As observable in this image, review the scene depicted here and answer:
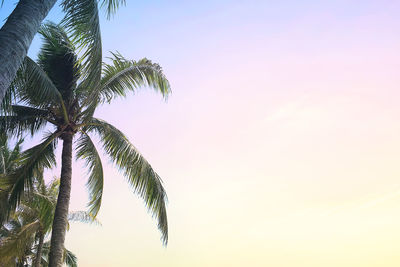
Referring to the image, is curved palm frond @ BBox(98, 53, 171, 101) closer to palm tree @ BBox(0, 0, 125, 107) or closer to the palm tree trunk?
the palm tree trunk

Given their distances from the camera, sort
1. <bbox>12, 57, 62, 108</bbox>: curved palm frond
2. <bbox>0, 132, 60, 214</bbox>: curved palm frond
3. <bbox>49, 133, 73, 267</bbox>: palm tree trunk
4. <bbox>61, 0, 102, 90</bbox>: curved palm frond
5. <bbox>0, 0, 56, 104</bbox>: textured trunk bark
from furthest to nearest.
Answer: <bbox>0, 132, 60, 214</bbox>: curved palm frond
<bbox>12, 57, 62, 108</bbox>: curved palm frond
<bbox>49, 133, 73, 267</bbox>: palm tree trunk
<bbox>61, 0, 102, 90</bbox>: curved palm frond
<bbox>0, 0, 56, 104</bbox>: textured trunk bark

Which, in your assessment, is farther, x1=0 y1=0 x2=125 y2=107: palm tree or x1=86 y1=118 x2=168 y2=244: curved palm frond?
x1=86 y1=118 x2=168 y2=244: curved palm frond

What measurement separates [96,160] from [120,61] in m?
3.33

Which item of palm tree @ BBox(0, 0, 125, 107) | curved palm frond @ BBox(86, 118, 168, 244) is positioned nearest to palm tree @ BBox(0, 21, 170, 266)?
curved palm frond @ BBox(86, 118, 168, 244)

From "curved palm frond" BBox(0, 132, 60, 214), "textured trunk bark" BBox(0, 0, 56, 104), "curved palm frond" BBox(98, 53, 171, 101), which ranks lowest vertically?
"textured trunk bark" BBox(0, 0, 56, 104)

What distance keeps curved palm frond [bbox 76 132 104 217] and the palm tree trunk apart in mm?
935

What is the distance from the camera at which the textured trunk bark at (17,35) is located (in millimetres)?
3725

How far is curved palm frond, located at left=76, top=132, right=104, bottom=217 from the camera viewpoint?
11195mm

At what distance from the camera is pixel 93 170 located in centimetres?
1152

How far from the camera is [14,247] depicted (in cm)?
1244

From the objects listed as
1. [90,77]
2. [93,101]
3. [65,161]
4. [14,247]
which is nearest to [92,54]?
[90,77]

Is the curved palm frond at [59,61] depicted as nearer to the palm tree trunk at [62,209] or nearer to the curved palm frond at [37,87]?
the curved palm frond at [37,87]

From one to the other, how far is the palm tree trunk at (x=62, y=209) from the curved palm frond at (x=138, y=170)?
1.12 meters

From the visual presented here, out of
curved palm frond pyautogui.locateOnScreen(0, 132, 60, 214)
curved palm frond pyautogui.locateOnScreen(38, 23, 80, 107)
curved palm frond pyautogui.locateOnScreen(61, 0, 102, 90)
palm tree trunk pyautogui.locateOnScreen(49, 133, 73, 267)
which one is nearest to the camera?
curved palm frond pyautogui.locateOnScreen(61, 0, 102, 90)
